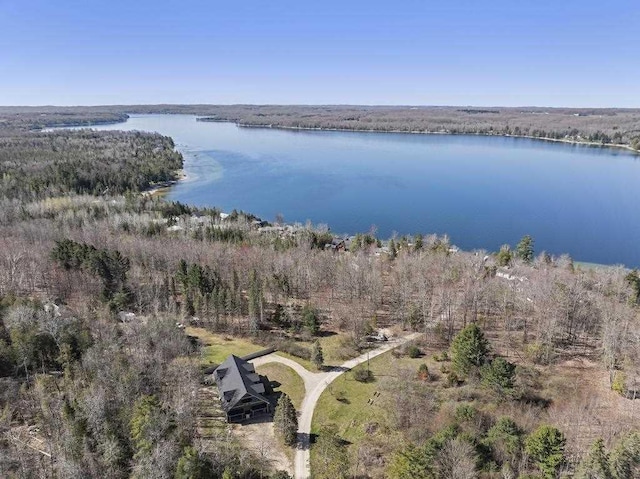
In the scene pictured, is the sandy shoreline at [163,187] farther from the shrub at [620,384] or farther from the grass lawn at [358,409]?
the shrub at [620,384]

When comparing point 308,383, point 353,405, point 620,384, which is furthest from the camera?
point 308,383

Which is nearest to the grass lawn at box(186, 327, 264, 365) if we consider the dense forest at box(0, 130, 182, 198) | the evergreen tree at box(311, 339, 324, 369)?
the evergreen tree at box(311, 339, 324, 369)

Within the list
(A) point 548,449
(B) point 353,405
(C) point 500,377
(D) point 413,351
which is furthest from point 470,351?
(A) point 548,449

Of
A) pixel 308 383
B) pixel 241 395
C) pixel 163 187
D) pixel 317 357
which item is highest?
pixel 163 187

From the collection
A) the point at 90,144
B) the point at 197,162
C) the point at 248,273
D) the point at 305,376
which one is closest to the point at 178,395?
the point at 305,376

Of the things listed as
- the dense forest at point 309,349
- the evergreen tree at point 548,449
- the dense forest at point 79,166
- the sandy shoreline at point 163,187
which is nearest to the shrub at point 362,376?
the dense forest at point 309,349

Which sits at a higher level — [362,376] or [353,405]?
[362,376]

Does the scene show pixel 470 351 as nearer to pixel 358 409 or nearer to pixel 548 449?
pixel 358 409

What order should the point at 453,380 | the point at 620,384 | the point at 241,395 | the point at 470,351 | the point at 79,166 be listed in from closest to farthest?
1. the point at 241,395
2. the point at 620,384
3. the point at 470,351
4. the point at 453,380
5. the point at 79,166

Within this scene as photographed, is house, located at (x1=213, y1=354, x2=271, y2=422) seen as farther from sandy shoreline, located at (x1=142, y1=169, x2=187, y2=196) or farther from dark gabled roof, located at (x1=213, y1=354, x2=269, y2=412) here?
sandy shoreline, located at (x1=142, y1=169, x2=187, y2=196)
